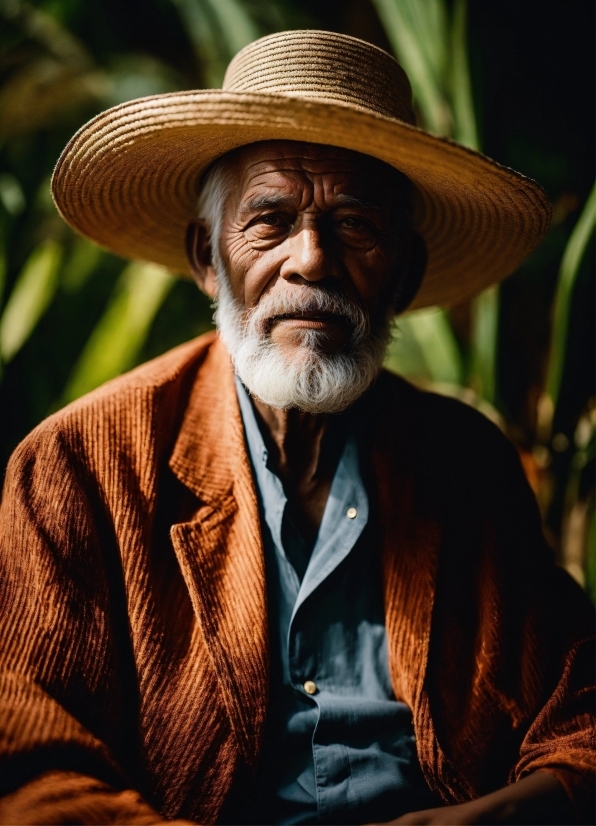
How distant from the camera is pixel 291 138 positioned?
1.14 metres

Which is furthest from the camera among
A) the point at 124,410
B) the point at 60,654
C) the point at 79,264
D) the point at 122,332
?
the point at 79,264

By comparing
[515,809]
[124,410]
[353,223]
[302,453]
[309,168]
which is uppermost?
[309,168]

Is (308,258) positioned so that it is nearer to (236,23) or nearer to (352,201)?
(352,201)

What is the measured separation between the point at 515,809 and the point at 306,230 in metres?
1.07

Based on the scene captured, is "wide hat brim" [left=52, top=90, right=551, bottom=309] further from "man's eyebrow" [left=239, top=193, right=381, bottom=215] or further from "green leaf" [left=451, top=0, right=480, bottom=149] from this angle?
"green leaf" [left=451, top=0, right=480, bottom=149]

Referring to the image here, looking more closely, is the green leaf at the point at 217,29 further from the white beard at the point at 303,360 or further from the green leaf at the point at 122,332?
the white beard at the point at 303,360

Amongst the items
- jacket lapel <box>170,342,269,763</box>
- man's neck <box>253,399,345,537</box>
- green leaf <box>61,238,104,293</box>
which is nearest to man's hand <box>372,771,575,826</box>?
jacket lapel <box>170,342,269,763</box>

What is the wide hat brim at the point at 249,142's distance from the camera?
985 millimetres

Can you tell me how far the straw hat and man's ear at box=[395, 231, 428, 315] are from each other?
80 millimetres

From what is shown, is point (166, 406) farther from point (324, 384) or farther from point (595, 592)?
point (595, 592)

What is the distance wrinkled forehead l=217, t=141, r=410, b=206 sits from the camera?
46.3 inches

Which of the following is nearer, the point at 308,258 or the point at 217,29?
the point at 308,258

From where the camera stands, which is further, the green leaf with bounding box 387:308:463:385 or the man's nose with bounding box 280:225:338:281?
the green leaf with bounding box 387:308:463:385

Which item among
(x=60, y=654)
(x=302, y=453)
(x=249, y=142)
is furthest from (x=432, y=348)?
(x=60, y=654)
